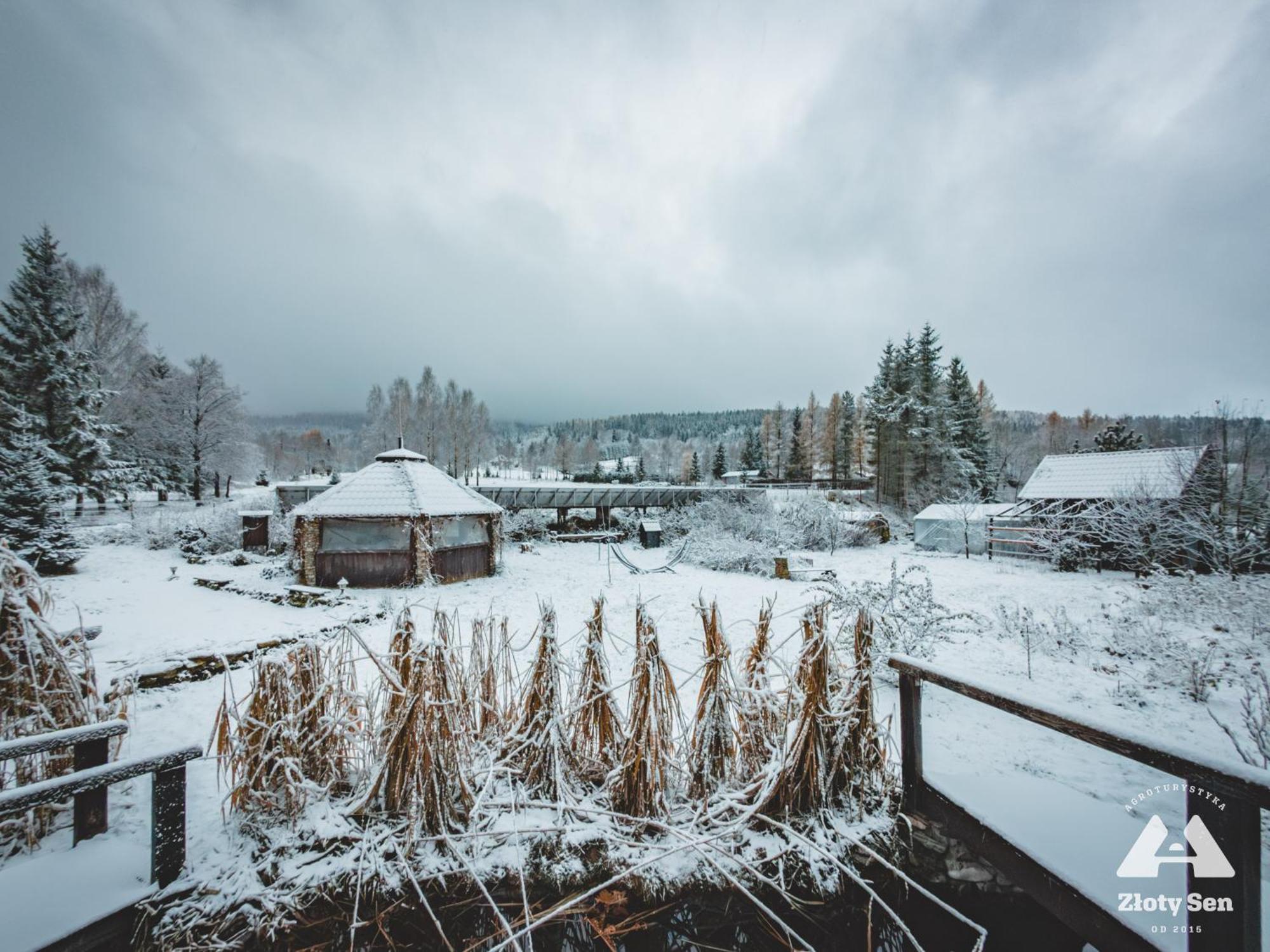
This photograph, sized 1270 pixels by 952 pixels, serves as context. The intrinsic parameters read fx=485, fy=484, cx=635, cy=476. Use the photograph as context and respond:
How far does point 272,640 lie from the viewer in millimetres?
7059

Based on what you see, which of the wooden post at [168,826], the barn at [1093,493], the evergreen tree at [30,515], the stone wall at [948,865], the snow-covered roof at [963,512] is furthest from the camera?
the snow-covered roof at [963,512]

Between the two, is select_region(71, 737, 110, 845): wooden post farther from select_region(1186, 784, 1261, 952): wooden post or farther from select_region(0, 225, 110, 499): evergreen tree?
select_region(0, 225, 110, 499): evergreen tree

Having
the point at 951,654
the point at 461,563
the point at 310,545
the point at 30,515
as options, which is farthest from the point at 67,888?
the point at 30,515

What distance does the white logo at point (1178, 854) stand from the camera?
1640 millimetres

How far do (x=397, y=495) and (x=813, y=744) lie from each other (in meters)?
12.1

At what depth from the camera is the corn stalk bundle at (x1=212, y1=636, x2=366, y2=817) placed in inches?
117

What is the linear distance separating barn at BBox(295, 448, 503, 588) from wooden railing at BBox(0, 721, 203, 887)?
32.4ft

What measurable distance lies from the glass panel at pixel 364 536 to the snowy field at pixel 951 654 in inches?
46.5

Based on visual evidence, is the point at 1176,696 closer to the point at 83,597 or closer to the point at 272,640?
the point at 272,640

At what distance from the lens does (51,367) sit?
60.8ft

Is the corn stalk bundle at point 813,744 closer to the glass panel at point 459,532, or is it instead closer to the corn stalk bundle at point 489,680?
the corn stalk bundle at point 489,680

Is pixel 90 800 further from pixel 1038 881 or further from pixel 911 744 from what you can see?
pixel 1038 881

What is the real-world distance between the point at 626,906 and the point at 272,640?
22.7ft

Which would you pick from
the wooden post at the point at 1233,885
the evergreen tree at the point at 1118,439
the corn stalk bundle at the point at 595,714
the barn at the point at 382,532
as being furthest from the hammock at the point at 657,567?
the evergreen tree at the point at 1118,439
